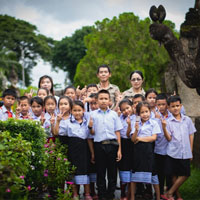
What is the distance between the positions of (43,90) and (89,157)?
1.76 m

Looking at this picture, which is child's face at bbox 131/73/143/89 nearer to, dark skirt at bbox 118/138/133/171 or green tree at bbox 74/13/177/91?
dark skirt at bbox 118/138/133/171

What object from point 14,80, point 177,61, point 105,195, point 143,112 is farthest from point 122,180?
point 14,80

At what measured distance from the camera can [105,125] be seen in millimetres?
4953

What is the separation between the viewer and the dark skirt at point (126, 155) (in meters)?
5.15

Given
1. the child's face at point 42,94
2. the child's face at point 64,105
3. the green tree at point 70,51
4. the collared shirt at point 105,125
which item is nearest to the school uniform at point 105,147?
the collared shirt at point 105,125

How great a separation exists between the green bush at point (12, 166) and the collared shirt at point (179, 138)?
8.14 ft

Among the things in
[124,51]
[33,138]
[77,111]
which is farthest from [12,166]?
[124,51]

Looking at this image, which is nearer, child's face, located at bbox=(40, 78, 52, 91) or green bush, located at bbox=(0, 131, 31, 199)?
green bush, located at bbox=(0, 131, 31, 199)

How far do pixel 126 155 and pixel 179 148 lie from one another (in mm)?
884

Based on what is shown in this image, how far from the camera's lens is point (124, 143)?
17.0 feet

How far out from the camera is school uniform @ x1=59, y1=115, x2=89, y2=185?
4855 mm

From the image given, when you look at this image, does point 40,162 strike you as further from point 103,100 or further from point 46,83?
point 46,83

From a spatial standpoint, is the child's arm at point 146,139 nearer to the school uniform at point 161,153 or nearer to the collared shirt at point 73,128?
the school uniform at point 161,153

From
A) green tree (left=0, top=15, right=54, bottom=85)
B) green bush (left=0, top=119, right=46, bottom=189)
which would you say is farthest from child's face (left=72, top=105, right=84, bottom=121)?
green tree (left=0, top=15, right=54, bottom=85)
